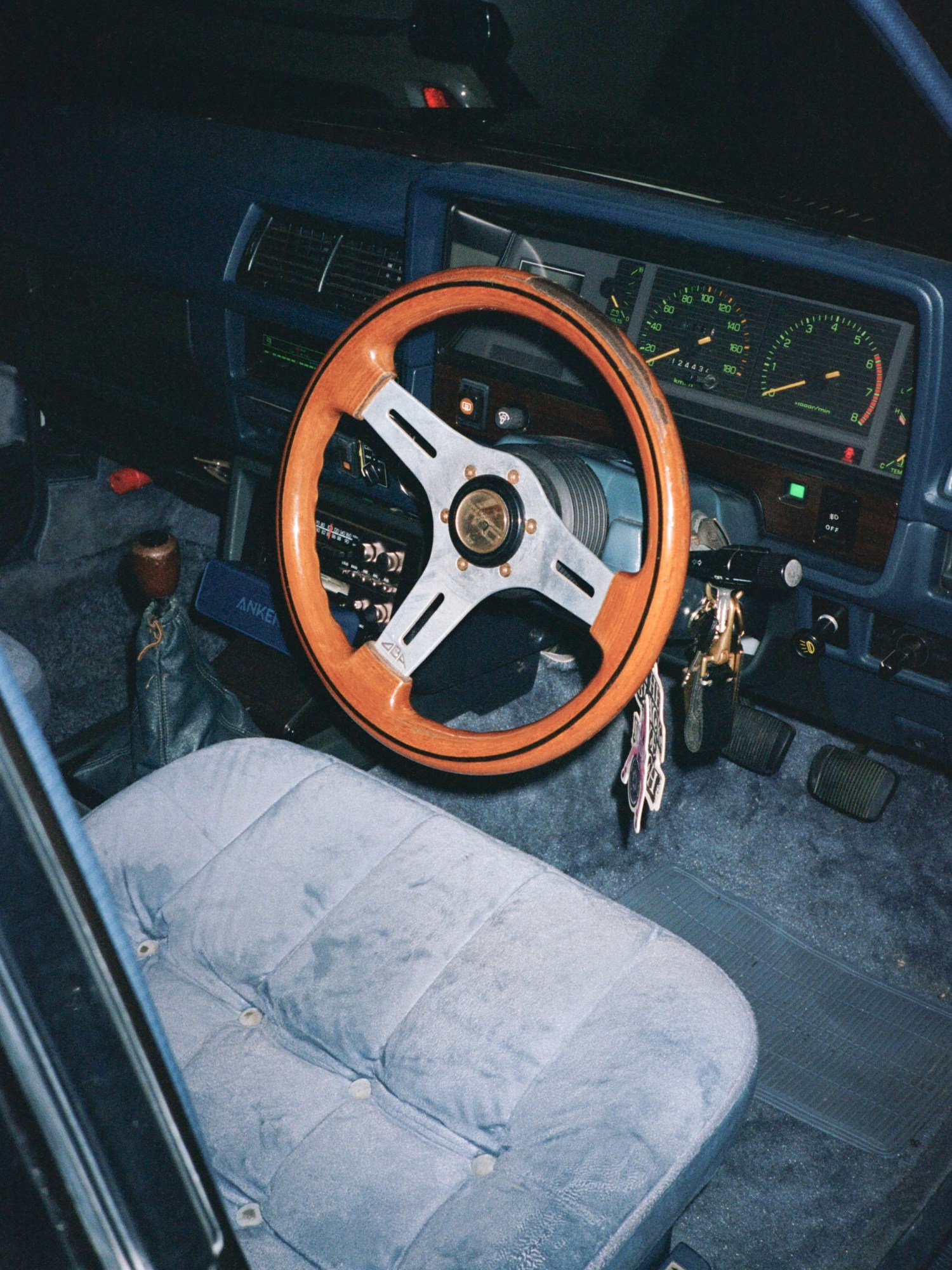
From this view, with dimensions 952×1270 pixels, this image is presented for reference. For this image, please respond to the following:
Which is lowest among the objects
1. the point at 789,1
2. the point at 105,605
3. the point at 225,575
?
the point at 105,605

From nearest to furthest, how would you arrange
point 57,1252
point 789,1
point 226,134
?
point 57,1252, point 789,1, point 226,134

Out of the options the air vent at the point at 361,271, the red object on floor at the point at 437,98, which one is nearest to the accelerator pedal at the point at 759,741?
the air vent at the point at 361,271

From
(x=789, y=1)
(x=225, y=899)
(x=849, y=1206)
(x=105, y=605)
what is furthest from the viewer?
(x=105, y=605)

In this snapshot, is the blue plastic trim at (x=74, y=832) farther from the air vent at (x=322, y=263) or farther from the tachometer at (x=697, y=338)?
the air vent at (x=322, y=263)

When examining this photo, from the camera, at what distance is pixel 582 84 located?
2.50 metres

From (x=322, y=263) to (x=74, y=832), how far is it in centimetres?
168

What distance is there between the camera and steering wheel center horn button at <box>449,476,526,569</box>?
1.49 metres

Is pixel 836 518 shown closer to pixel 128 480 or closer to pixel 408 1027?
pixel 408 1027

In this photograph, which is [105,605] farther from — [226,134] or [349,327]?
[349,327]

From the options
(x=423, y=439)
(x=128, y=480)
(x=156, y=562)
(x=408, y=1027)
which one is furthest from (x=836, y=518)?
(x=128, y=480)

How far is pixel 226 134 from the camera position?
2299 millimetres

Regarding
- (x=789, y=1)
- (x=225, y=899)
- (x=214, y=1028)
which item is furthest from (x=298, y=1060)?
(x=789, y=1)

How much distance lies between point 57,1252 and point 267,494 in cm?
203

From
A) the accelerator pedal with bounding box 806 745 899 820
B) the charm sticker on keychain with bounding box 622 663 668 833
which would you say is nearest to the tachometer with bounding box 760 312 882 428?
the charm sticker on keychain with bounding box 622 663 668 833
